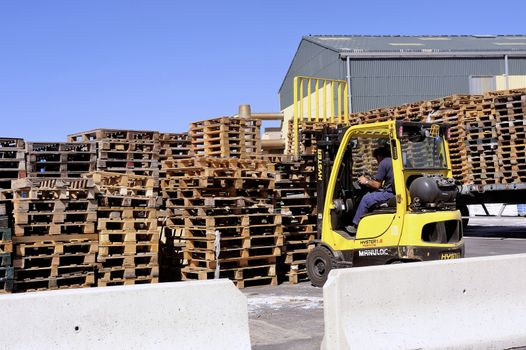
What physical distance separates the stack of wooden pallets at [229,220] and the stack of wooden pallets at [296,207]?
0.34 metres

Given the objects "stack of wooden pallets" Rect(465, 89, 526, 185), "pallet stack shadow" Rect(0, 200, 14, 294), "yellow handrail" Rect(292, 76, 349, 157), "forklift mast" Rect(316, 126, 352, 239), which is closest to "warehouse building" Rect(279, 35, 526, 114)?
"yellow handrail" Rect(292, 76, 349, 157)

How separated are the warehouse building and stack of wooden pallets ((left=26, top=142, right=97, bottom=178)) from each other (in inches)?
884

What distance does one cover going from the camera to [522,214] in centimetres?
2998

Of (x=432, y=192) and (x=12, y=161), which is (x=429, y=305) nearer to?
(x=432, y=192)

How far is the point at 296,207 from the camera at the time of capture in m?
13.1

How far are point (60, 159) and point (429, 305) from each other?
10.6 metres

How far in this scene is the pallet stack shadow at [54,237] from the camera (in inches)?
420

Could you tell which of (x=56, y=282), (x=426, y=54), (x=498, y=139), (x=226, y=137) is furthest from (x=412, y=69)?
(x=56, y=282)

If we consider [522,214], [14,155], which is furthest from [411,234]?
[522,214]

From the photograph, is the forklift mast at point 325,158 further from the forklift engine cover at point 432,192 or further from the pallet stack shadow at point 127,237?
the pallet stack shadow at point 127,237

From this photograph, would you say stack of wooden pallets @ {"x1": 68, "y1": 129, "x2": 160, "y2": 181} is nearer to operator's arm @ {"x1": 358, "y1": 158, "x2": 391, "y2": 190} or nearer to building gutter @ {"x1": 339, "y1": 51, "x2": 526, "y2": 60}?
operator's arm @ {"x1": 358, "y1": 158, "x2": 391, "y2": 190}

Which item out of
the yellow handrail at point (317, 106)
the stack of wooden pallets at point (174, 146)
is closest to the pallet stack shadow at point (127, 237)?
the yellow handrail at point (317, 106)

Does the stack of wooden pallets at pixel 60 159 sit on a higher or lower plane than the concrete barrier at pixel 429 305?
higher

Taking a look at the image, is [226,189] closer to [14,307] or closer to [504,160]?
[14,307]
